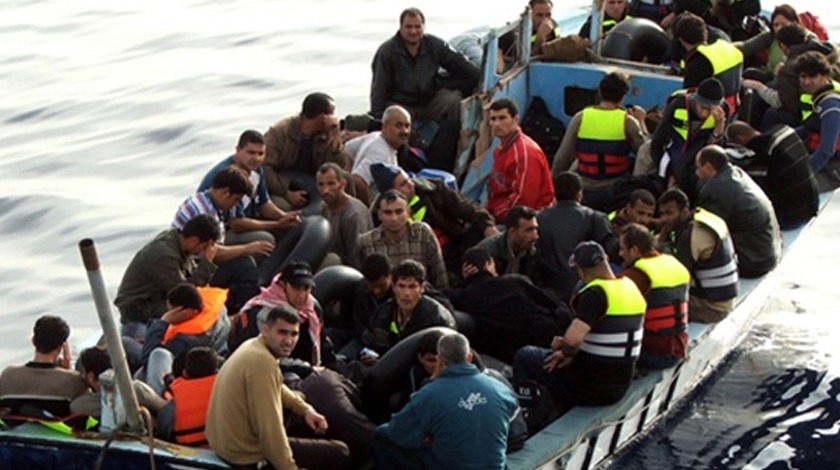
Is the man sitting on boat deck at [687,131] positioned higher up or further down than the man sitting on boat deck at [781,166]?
higher up

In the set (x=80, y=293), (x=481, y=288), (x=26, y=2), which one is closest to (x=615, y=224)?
(x=481, y=288)

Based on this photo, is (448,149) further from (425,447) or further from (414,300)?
(425,447)

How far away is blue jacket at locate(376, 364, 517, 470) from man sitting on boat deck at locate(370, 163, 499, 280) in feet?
9.84

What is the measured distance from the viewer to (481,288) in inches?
434

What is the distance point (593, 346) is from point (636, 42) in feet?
19.4

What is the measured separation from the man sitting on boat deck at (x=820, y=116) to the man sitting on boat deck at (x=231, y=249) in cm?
451

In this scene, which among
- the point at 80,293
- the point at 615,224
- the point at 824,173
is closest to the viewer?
the point at 615,224

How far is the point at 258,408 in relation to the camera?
8.98m

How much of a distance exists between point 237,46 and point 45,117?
13.6 feet

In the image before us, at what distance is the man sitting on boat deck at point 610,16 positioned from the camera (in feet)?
53.4

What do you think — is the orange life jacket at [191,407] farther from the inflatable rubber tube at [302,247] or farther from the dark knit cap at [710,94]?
the dark knit cap at [710,94]

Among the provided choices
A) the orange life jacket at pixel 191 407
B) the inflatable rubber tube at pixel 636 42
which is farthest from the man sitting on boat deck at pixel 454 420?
the inflatable rubber tube at pixel 636 42

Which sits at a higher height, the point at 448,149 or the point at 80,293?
the point at 448,149

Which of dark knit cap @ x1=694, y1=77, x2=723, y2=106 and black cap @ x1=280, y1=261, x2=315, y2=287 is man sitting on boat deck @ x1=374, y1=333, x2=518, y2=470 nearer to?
black cap @ x1=280, y1=261, x2=315, y2=287
